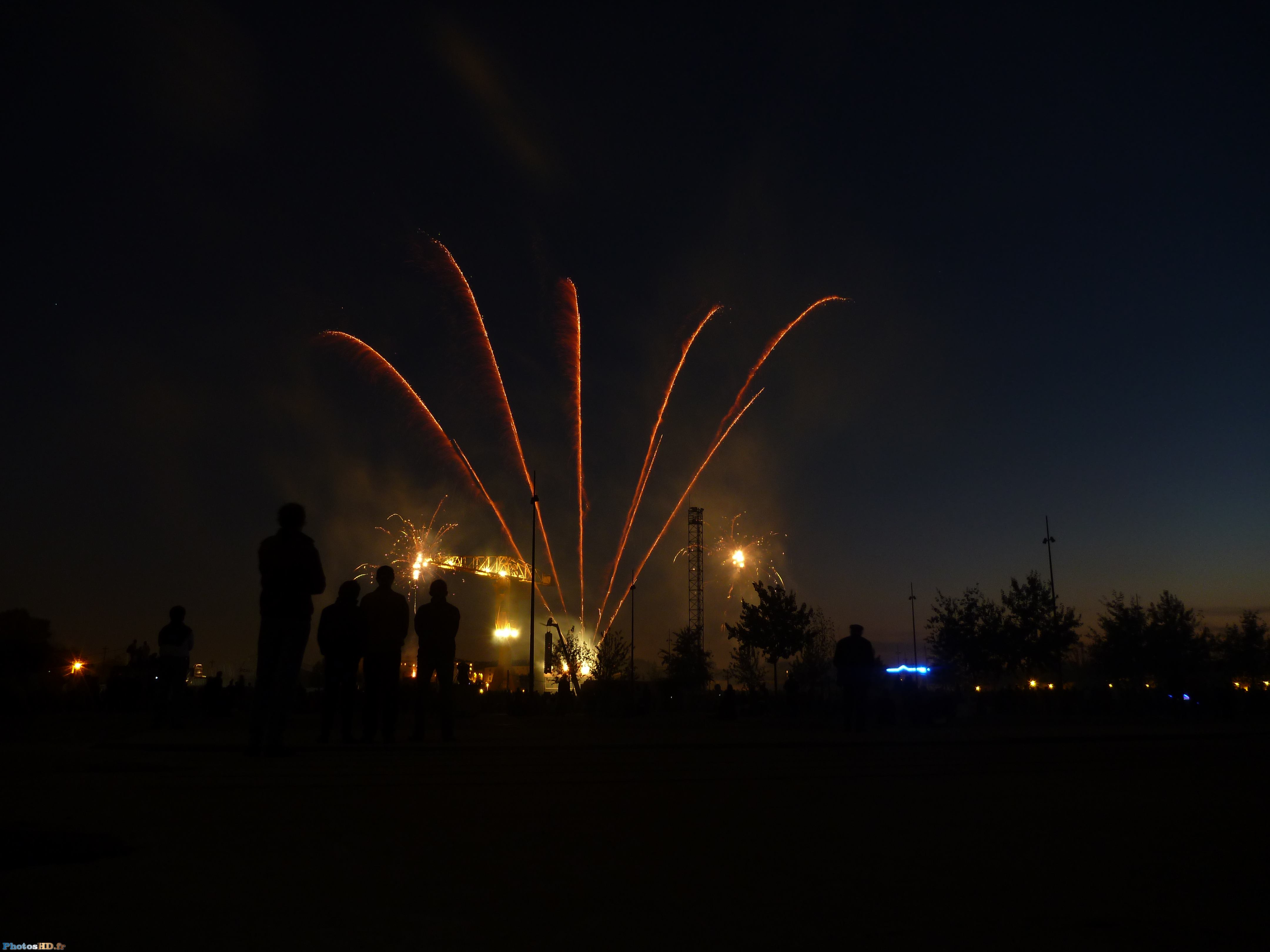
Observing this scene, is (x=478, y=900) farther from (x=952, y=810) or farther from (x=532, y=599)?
(x=532, y=599)

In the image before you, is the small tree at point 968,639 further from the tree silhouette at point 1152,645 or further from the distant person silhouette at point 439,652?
the distant person silhouette at point 439,652

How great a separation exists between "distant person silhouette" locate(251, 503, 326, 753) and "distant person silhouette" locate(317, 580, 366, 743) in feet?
7.59

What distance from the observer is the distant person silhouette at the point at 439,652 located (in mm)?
8977

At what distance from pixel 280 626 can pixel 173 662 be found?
559 cm

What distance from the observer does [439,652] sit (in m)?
9.49

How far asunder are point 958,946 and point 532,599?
127ft

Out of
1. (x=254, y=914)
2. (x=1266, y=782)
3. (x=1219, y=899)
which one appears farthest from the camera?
(x=1266, y=782)

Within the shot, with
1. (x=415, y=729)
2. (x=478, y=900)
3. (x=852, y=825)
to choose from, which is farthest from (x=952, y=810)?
(x=415, y=729)

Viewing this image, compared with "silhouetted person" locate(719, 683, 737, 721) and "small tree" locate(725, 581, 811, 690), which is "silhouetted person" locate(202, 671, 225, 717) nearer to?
"silhouetted person" locate(719, 683, 737, 721)

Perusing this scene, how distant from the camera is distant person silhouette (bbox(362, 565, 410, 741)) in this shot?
9.09 meters

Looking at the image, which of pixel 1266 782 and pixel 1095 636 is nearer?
pixel 1266 782

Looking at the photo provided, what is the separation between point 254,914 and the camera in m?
2.28

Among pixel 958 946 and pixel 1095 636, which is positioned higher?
pixel 1095 636

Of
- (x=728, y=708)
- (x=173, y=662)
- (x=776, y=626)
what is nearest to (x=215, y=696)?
(x=173, y=662)
